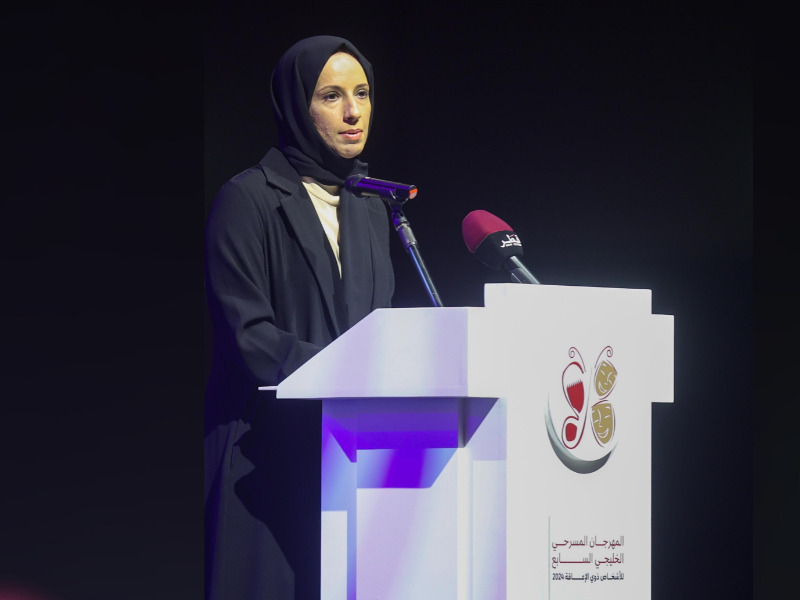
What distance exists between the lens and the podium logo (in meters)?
2.04

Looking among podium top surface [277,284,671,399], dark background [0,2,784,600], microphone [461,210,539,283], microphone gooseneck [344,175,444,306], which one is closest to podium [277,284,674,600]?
podium top surface [277,284,671,399]

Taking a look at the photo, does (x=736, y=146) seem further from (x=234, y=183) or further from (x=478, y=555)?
(x=478, y=555)

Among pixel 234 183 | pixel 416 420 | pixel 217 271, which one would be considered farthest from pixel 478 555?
pixel 234 183

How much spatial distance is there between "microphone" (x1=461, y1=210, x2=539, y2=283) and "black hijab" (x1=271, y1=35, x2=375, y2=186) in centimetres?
63

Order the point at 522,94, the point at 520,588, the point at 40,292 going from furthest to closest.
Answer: the point at 522,94 → the point at 40,292 → the point at 520,588

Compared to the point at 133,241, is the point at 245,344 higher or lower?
lower

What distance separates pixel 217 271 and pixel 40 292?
27.4 inches

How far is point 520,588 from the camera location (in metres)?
1.96

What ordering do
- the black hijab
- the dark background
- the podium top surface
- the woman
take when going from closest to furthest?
the podium top surface, the woman, the black hijab, the dark background

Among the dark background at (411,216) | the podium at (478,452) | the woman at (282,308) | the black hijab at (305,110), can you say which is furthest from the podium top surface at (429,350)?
the dark background at (411,216)

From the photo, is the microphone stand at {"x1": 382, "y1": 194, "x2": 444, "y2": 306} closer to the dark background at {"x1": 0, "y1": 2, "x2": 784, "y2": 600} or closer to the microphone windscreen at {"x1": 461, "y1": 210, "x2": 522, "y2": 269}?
the microphone windscreen at {"x1": 461, "y1": 210, "x2": 522, "y2": 269}

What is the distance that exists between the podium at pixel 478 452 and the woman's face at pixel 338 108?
93 cm

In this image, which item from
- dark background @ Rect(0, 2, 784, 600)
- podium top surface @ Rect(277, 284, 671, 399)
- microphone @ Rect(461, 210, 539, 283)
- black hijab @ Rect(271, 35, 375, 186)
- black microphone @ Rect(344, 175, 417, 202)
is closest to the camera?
podium top surface @ Rect(277, 284, 671, 399)

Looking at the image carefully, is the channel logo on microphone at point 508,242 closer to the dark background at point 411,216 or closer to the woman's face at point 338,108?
the woman's face at point 338,108
